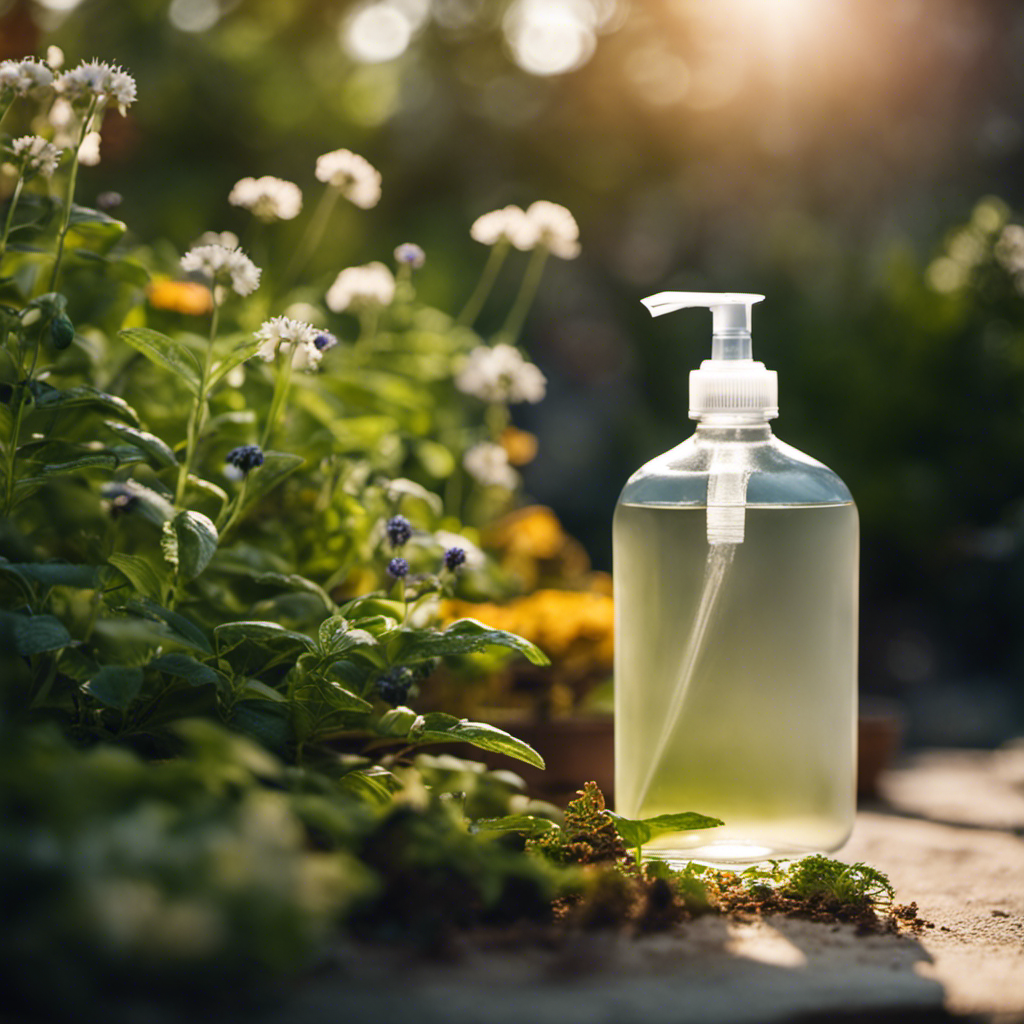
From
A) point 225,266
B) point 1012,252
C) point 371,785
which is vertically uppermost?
point 1012,252

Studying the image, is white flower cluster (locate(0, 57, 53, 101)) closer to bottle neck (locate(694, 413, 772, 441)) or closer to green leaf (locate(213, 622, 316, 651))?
green leaf (locate(213, 622, 316, 651))

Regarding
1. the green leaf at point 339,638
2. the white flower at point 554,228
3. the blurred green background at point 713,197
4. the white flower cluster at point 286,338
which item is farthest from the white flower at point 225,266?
the blurred green background at point 713,197

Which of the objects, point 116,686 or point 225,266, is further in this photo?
point 225,266

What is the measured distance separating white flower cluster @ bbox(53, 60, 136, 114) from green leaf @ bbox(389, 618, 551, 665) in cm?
64

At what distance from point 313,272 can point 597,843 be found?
12.2ft

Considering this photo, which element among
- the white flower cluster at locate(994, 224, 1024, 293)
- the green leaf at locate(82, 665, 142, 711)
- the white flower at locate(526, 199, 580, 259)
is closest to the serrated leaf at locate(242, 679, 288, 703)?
the green leaf at locate(82, 665, 142, 711)

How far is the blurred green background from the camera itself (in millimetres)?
2830

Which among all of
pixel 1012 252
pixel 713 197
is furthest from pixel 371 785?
pixel 713 197

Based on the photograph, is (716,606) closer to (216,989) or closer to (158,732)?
(158,732)

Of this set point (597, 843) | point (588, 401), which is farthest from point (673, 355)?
point (597, 843)

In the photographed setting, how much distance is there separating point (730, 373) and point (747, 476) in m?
0.13

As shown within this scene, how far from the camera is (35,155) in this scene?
1.10 meters

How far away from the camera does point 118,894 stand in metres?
0.58

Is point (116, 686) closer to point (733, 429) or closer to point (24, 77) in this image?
point (24, 77)
